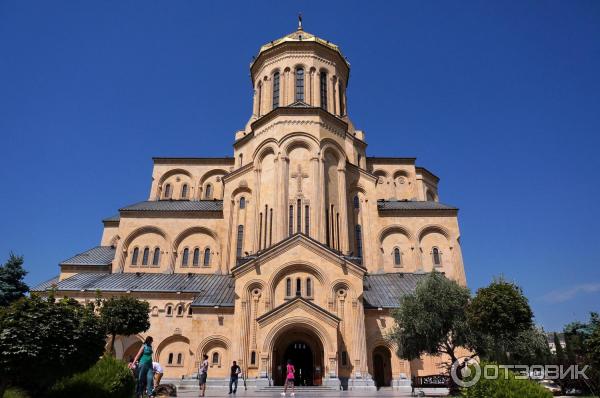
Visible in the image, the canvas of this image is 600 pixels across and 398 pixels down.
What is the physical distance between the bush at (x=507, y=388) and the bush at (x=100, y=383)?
9487 millimetres

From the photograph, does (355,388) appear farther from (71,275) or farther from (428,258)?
(71,275)

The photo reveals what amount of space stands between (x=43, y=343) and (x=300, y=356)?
16.5m

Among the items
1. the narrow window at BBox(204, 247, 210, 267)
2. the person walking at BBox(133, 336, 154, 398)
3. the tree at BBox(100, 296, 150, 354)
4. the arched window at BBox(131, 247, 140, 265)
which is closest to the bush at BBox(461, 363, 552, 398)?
the person walking at BBox(133, 336, 154, 398)

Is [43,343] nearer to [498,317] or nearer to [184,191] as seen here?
[498,317]

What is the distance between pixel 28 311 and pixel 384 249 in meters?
27.2

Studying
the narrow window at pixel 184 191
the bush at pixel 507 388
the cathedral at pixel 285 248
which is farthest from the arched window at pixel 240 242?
the bush at pixel 507 388

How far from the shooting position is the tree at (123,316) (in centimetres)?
2162

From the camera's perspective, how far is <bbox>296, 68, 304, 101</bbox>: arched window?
34478 mm

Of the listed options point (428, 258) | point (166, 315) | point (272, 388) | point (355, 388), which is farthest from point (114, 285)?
point (428, 258)

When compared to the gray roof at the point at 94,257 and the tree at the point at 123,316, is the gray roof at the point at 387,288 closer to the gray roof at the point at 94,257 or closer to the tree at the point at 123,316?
the tree at the point at 123,316

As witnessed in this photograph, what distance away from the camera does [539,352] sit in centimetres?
1988

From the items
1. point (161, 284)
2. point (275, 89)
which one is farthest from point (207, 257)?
point (275, 89)

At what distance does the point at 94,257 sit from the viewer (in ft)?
115

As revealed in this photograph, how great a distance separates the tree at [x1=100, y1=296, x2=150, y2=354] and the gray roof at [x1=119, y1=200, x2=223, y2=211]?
1309 cm
